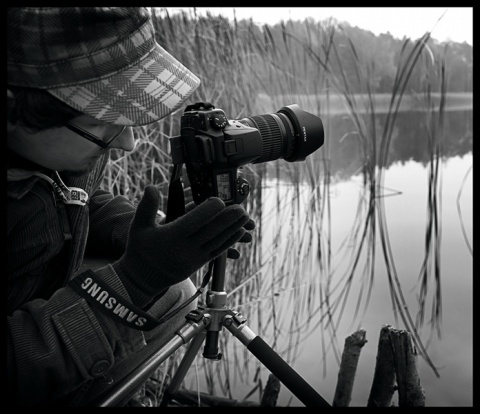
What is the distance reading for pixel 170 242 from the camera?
0.91 meters

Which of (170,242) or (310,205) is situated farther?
(310,205)

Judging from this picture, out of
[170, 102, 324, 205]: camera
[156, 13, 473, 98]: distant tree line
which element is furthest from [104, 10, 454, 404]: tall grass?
[170, 102, 324, 205]: camera

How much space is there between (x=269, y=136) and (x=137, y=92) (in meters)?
0.33

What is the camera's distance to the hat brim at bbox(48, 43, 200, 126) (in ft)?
2.89

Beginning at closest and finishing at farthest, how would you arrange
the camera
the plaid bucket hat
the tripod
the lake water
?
the plaid bucket hat, the camera, the tripod, the lake water

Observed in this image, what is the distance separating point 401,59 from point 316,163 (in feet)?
1.57

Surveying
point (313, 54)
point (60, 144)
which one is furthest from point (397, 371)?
point (313, 54)

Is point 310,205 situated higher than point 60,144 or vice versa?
point 60,144

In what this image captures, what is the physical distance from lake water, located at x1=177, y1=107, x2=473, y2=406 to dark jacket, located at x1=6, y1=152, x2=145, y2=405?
3.52 ft

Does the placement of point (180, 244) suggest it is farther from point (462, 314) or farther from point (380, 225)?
point (462, 314)

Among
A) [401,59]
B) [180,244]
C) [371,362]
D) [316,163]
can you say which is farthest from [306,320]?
[180,244]

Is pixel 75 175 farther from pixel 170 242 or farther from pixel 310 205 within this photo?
pixel 310 205

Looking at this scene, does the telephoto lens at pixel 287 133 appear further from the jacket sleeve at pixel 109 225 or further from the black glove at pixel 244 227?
the jacket sleeve at pixel 109 225

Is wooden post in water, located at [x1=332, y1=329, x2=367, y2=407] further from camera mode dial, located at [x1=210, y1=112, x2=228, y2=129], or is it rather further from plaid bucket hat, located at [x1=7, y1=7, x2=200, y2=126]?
plaid bucket hat, located at [x1=7, y1=7, x2=200, y2=126]
